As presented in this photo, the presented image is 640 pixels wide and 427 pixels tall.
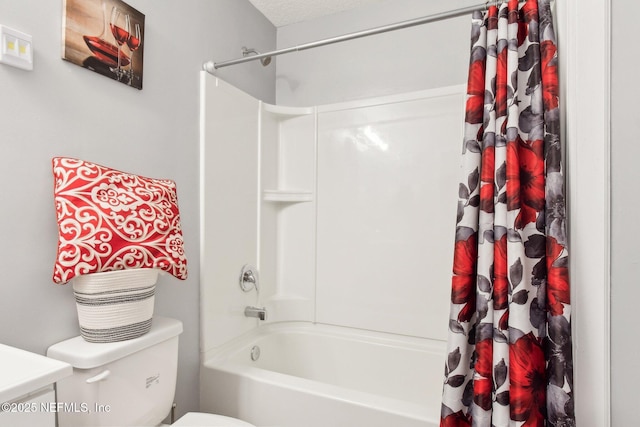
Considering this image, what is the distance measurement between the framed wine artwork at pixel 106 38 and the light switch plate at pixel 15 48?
11cm

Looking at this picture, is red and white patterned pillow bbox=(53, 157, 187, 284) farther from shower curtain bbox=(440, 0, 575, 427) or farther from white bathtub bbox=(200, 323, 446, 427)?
shower curtain bbox=(440, 0, 575, 427)

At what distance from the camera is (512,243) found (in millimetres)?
962

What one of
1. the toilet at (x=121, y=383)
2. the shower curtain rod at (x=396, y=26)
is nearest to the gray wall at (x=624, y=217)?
the shower curtain rod at (x=396, y=26)

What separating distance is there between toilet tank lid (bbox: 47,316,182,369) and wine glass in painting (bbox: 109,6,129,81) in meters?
0.93

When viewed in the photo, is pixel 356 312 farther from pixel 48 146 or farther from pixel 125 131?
pixel 48 146

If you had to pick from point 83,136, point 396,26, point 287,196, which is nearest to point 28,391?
point 83,136

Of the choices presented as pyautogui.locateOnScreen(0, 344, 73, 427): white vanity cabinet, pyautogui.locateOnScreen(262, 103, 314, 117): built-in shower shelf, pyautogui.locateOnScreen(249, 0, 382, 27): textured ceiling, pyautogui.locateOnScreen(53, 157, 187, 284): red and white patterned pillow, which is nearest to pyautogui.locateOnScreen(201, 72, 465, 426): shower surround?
pyautogui.locateOnScreen(262, 103, 314, 117): built-in shower shelf

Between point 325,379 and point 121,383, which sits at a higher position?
point 121,383

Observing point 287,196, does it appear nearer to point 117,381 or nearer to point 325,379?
point 325,379

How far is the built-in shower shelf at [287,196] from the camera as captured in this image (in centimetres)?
211

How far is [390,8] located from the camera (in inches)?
81.9

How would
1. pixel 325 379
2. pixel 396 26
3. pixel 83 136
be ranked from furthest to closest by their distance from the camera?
pixel 325 379
pixel 396 26
pixel 83 136

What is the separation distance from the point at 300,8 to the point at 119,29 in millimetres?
1235

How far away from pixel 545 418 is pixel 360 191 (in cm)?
139
